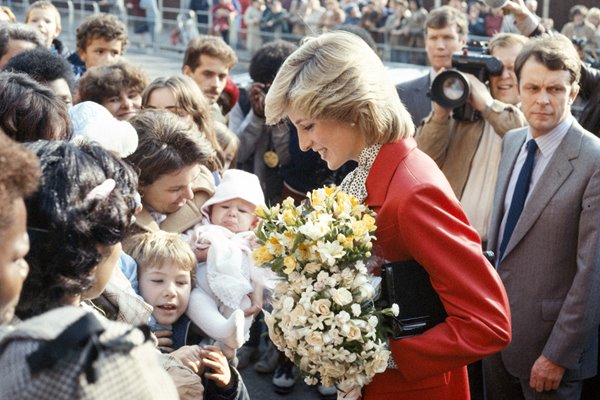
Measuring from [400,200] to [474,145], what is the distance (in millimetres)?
2319

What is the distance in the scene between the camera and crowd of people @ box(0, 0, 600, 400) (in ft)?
Result: 5.04

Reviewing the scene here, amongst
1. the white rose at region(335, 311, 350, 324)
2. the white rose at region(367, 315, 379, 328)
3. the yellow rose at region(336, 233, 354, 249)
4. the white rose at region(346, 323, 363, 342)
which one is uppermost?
the yellow rose at region(336, 233, 354, 249)

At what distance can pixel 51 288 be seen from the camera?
174 centimetres

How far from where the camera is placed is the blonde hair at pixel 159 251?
3.17m

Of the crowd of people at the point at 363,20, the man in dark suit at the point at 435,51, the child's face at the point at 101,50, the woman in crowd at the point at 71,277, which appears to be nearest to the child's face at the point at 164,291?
the woman in crowd at the point at 71,277

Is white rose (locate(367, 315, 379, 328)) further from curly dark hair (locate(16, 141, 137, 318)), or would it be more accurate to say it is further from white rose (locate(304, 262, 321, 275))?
curly dark hair (locate(16, 141, 137, 318))

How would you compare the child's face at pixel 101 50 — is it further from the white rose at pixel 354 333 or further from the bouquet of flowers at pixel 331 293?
the white rose at pixel 354 333

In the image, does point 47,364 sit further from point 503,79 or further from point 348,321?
point 503,79

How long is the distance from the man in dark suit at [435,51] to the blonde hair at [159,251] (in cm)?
255

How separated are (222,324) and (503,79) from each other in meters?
3.06

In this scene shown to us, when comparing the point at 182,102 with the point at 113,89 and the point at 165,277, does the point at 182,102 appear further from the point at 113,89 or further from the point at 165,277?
the point at 165,277

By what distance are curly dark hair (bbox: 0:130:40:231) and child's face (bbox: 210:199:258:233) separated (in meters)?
2.42

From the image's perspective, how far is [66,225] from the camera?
1.75 m

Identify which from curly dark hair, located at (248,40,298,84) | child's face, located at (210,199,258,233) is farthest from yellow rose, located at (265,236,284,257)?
curly dark hair, located at (248,40,298,84)
